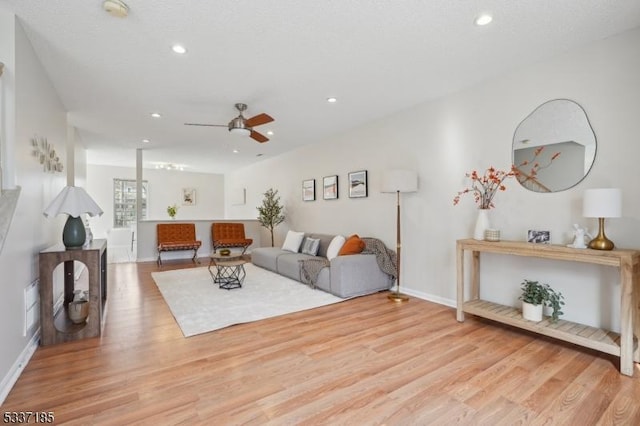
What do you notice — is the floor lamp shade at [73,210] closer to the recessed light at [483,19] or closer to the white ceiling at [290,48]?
the white ceiling at [290,48]

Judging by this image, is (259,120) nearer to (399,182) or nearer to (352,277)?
(399,182)

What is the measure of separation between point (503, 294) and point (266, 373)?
8.55 feet

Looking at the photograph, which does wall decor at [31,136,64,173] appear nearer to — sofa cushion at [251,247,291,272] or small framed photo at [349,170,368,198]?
sofa cushion at [251,247,291,272]

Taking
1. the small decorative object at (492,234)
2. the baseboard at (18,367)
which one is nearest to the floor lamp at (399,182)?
the small decorative object at (492,234)

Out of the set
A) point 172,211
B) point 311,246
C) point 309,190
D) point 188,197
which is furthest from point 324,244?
point 188,197

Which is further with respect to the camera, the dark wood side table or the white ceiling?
the dark wood side table

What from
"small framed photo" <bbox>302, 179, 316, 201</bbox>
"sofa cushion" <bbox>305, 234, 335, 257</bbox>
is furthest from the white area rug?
"small framed photo" <bbox>302, 179, 316, 201</bbox>

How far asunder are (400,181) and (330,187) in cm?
208

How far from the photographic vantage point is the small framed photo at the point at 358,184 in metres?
4.94

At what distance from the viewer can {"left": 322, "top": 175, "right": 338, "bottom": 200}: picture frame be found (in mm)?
5627

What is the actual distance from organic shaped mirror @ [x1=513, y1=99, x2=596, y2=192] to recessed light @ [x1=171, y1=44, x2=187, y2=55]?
3.36m

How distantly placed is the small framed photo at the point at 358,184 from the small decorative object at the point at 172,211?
7.17 metres

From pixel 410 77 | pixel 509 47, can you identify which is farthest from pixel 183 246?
pixel 509 47

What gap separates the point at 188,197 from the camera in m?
10.8
